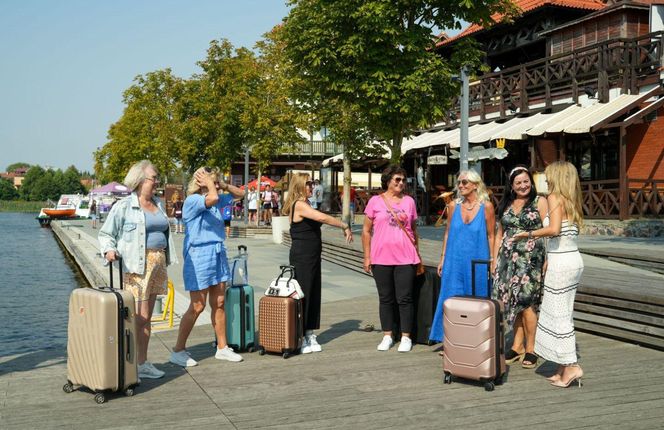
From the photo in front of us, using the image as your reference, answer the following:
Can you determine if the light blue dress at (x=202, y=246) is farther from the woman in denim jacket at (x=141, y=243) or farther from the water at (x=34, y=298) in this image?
the water at (x=34, y=298)

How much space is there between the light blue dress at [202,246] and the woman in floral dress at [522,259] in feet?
8.42

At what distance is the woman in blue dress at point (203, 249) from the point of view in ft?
20.9

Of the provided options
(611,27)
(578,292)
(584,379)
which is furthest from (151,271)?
(611,27)

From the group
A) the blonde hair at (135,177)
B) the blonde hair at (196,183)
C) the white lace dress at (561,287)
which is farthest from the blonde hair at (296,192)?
the white lace dress at (561,287)

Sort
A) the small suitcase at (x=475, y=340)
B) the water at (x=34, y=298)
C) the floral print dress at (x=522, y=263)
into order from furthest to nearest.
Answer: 1. the water at (x=34, y=298)
2. the floral print dress at (x=522, y=263)
3. the small suitcase at (x=475, y=340)

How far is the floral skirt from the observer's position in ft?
19.4

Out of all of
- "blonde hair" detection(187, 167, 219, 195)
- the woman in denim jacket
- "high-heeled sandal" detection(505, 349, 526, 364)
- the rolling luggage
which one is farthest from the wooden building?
the rolling luggage

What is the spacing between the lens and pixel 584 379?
19.7 feet

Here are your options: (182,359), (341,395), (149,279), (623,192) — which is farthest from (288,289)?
(623,192)

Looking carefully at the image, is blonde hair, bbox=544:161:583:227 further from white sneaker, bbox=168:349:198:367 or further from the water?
the water

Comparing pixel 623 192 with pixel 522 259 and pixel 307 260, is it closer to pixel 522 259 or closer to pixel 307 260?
pixel 522 259

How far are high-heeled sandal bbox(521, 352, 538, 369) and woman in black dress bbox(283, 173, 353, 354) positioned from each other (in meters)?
2.00

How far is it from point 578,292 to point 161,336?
481cm

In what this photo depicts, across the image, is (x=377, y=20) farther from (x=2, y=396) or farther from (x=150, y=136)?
(x=150, y=136)
